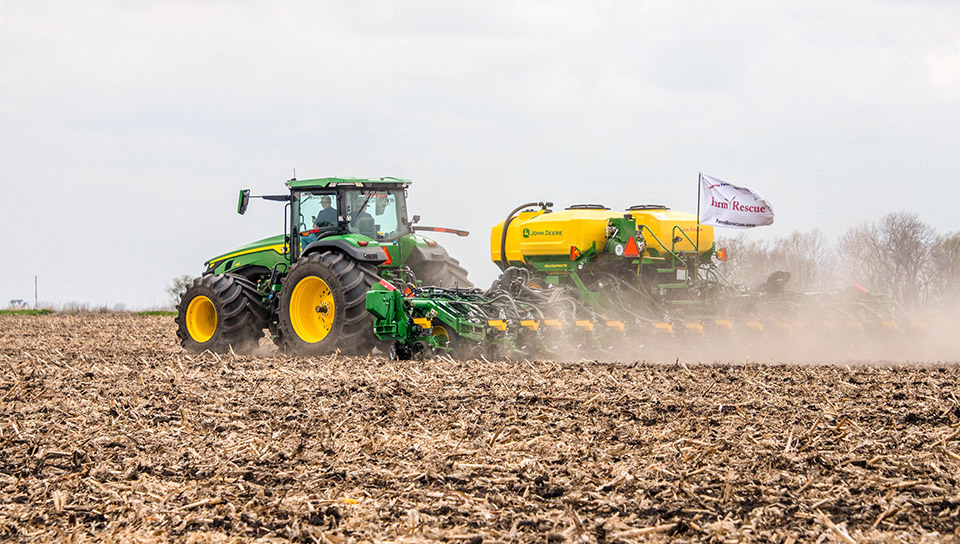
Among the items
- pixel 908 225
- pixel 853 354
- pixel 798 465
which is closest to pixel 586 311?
pixel 853 354

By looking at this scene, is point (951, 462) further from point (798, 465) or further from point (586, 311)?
point (586, 311)

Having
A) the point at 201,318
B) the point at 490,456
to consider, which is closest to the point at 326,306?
the point at 201,318

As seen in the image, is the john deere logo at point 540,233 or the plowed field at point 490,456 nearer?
the plowed field at point 490,456

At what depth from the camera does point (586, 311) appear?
11.9 m

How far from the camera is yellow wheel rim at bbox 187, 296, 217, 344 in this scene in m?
13.3

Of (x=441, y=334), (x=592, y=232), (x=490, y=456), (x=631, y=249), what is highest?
(x=592, y=232)

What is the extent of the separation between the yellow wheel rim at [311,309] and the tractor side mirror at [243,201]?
1261 mm

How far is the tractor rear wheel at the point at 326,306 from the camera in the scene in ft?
37.5

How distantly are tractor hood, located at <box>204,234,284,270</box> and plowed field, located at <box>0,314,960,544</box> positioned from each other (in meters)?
4.48

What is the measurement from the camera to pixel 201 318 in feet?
43.9

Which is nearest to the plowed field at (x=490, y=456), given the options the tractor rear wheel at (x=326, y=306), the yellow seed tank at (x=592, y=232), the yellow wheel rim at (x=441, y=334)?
the yellow wheel rim at (x=441, y=334)

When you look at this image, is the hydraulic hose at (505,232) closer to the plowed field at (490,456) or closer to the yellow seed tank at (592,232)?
the yellow seed tank at (592,232)

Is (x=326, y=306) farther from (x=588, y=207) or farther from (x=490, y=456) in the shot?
(x=490, y=456)

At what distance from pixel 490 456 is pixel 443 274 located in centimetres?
758
